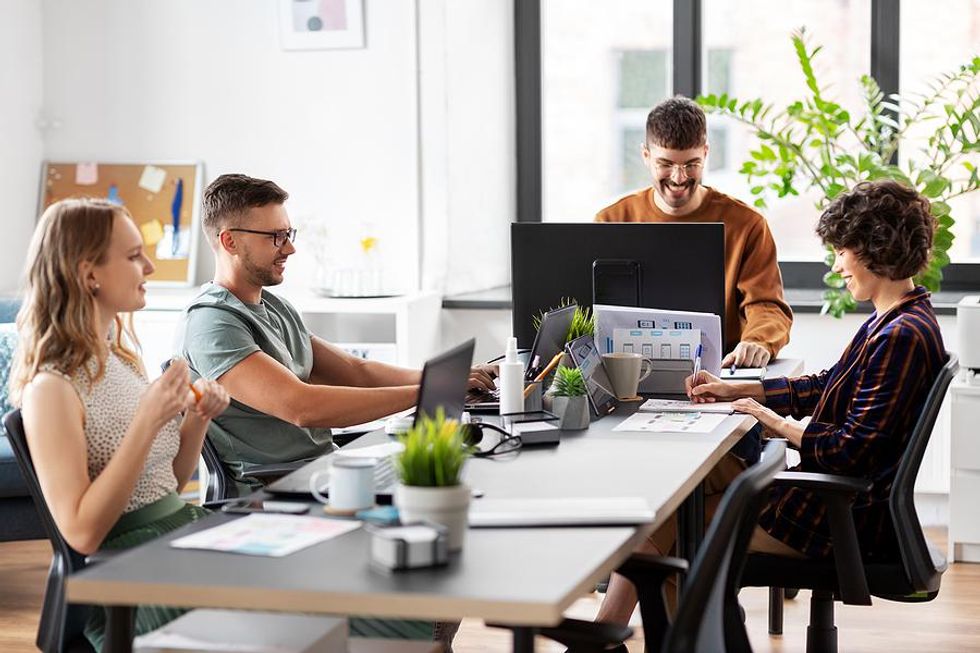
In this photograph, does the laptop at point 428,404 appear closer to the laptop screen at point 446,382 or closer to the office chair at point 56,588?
the laptop screen at point 446,382

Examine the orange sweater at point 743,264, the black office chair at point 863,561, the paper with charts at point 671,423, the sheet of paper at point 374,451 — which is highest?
the orange sweater at point 743,264

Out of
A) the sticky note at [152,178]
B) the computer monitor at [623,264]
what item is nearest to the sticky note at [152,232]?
the sticky note at [152,178]

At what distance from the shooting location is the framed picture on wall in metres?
5.05

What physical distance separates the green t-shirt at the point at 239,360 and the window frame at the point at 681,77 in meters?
2.50

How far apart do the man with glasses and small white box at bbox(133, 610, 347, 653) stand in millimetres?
930

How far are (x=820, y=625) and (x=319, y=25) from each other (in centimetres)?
311

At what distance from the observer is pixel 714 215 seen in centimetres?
372

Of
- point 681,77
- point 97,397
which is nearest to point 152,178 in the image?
point 681,77

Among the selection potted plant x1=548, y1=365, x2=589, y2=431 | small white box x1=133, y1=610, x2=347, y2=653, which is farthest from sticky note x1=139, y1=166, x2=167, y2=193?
small white box x1=133, y1=610, x2=347, y2=653

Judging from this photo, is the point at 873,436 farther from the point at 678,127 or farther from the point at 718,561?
the point at 678,127

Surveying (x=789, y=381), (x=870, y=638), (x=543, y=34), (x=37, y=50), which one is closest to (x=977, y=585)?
(x=870, y=638)

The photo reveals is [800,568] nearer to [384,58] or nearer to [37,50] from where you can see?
[384,58]

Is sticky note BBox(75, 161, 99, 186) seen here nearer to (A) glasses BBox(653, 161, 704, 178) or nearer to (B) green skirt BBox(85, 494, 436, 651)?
(A) glasses BBox(653, 161, 704, 178)

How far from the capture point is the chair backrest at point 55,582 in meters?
2.22
